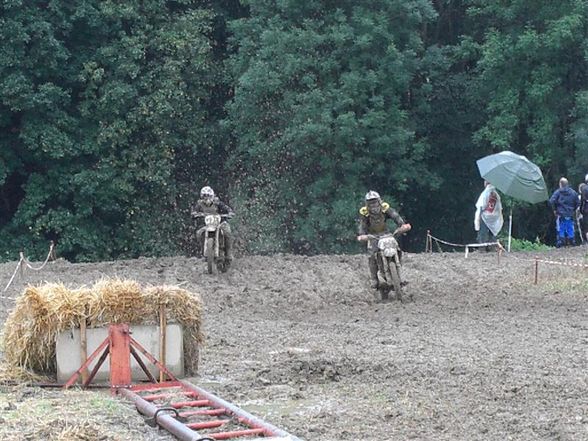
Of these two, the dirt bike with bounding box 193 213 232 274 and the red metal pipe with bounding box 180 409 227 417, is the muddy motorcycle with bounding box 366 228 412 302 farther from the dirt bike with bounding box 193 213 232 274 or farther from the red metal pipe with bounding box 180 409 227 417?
the red metal pipe with bounding box 180 409 227 417

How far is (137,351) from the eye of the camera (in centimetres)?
1198

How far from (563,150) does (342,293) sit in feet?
58.6

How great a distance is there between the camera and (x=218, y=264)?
22391mm

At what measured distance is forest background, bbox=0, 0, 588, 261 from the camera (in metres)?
35.5

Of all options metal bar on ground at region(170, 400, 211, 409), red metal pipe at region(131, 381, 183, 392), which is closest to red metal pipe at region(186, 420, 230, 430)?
metal bar on ground at region(170, 400, 211, 409)

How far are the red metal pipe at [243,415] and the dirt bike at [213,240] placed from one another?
10.6 meters

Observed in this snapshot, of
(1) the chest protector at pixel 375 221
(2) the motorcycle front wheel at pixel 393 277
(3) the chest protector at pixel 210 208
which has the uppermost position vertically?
(3) the chest protector at pixel 210 208

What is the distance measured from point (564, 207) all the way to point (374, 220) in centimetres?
1082

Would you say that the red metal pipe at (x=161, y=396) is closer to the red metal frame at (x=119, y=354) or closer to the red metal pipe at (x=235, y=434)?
the red metal frame at (x=119, y=354)

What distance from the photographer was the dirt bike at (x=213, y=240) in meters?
21.9

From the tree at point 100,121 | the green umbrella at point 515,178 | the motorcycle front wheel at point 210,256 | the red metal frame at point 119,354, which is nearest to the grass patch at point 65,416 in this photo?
the red metal frame at point 119,354

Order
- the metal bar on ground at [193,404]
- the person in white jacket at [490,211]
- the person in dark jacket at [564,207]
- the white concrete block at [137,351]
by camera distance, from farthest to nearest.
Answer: the person in dark jacket at [564,207], the person in white jacket at [490,211], the white concrete block at [137,351], the metal bar on ground at [193,404]

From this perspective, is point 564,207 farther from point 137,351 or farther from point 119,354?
point 119,354

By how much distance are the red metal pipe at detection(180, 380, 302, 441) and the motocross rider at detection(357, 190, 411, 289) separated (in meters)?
8.12
